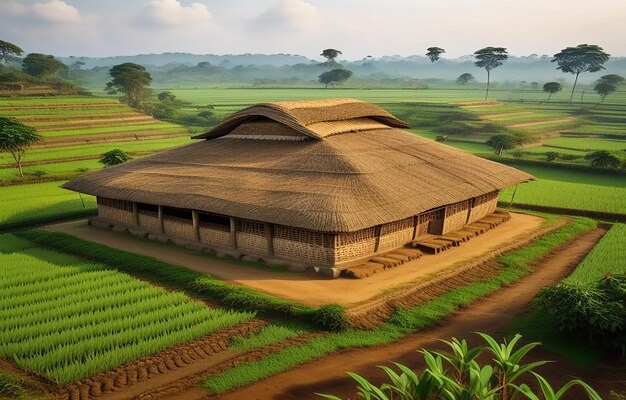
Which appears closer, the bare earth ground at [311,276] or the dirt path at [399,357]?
the dirt path at [399,357]

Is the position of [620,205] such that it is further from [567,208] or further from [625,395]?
[625,395]

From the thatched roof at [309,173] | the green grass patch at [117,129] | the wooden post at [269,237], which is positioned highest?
the thatched roof at [309,173]

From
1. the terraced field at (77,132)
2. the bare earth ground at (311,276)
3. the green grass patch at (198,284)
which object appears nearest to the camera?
the green grass patch at (198,284)

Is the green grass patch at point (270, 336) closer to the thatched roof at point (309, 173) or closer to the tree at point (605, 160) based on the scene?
the thatched roof at point (309, 173)

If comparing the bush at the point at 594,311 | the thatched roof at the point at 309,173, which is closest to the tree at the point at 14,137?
the thatched roof at the point at 309,173

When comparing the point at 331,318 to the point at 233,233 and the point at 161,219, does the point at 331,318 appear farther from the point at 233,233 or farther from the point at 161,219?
the point at 161,219

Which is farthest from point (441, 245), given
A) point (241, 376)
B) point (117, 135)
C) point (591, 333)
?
point (117, 135)

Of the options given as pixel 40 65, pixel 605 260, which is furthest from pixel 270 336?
pixel 40 65
